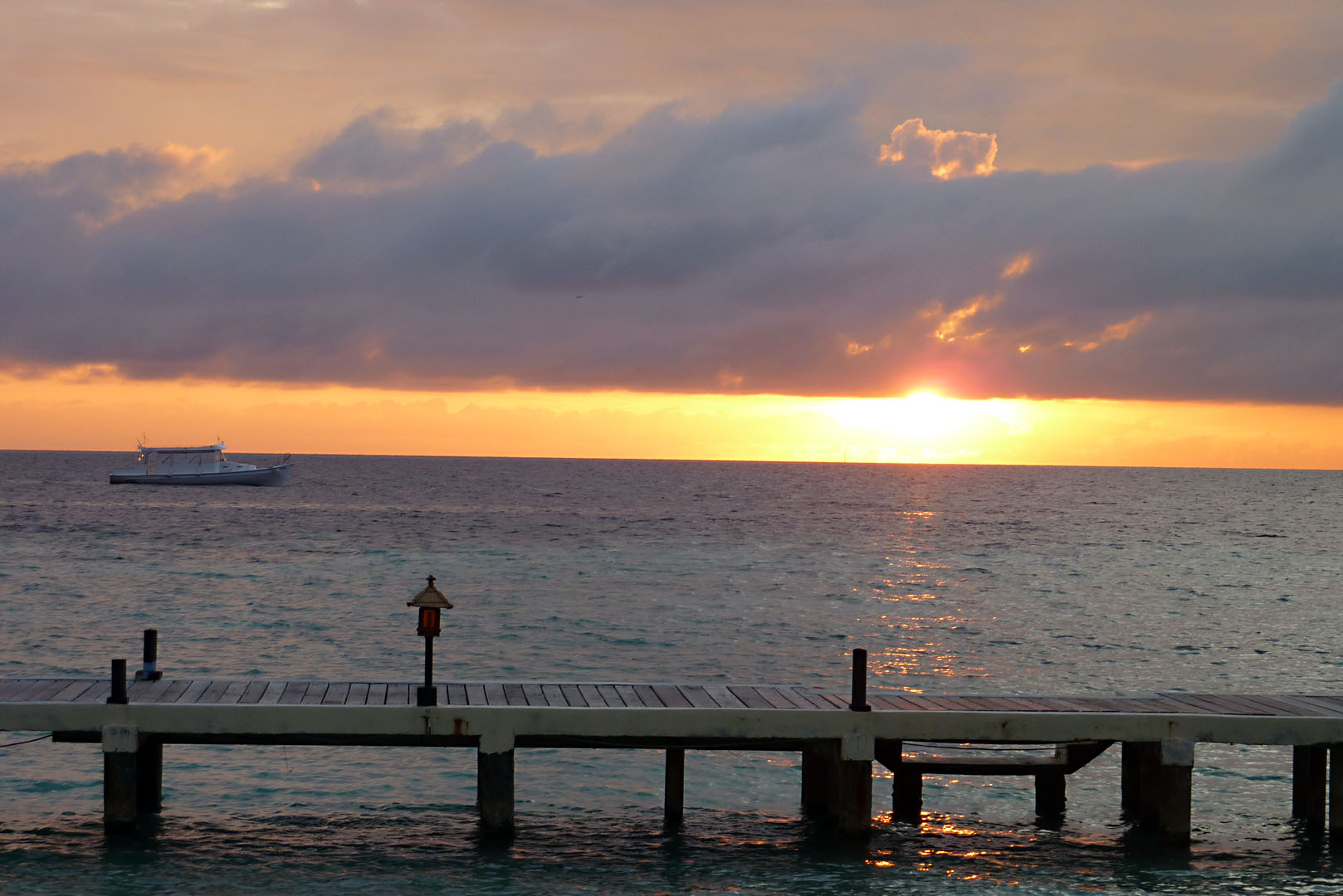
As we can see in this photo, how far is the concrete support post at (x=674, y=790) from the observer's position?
16500 mm

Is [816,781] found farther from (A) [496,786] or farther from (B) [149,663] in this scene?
(B) [149,663]

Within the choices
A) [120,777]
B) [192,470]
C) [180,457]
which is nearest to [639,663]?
[120,777]

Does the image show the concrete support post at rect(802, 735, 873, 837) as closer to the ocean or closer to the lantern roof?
the ocean

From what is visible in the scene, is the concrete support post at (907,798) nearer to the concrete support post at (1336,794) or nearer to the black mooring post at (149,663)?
the concrete support post at (1336,794)

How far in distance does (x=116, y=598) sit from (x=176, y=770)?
90.3 ft

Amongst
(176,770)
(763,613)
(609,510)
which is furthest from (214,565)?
(609,510)

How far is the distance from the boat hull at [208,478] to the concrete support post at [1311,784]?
145 meters

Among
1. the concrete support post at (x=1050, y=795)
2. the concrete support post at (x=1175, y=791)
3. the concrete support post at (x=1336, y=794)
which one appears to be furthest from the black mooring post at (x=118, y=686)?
the concrete support post at (x=1336, y=794)

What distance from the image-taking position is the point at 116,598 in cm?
4372

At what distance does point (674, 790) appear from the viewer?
16594 mm

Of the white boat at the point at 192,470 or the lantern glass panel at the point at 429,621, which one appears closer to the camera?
the lantern glass panel at the point at 429,621

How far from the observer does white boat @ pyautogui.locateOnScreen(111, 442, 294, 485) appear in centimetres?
15112

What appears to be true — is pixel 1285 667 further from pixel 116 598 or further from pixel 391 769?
pixel 116 598

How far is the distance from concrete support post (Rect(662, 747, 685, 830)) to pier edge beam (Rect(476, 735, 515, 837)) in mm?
2300
